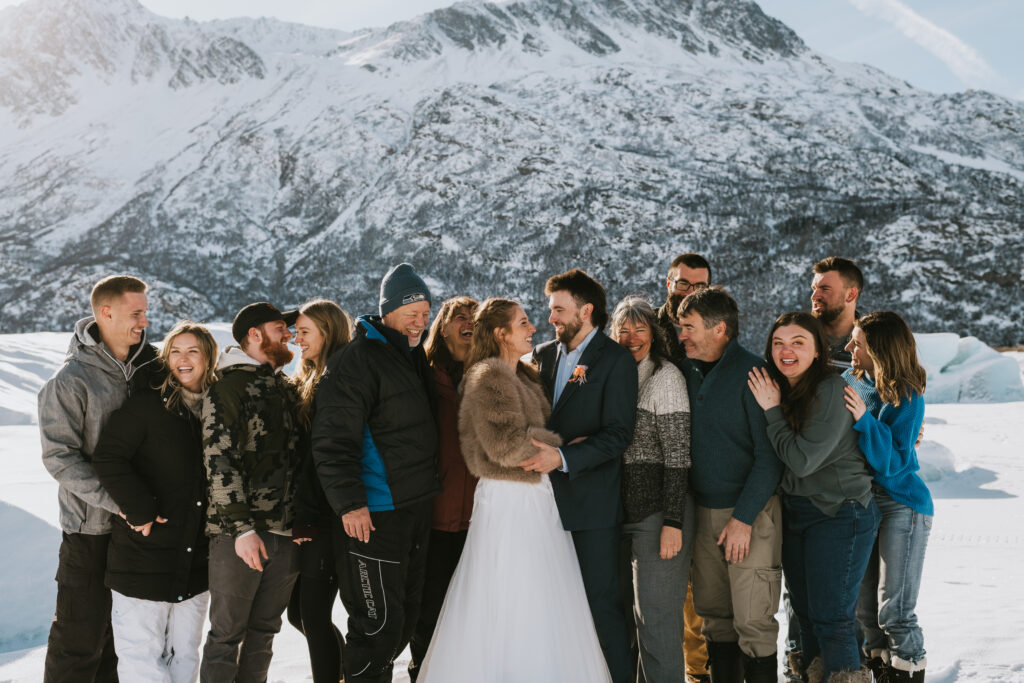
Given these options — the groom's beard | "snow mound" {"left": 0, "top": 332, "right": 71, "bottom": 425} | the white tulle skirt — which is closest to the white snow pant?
the white tulle skirt

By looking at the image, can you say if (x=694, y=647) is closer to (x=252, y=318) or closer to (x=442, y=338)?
(x=442, y=338)

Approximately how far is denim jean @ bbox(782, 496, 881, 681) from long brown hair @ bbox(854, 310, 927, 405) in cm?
47

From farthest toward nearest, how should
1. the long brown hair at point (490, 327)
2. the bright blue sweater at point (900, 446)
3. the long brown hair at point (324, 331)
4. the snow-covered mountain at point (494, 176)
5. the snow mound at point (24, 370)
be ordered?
the snow-covered mountain at point (494, 176) < the snow mound at point (24, 370) < the long brown hair at point (324, 331) < the long brown hair at point (490, 327) < the bright blue sweater at point (900, 446)

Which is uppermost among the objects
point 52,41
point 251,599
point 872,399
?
point 52,41

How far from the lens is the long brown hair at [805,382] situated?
243cm

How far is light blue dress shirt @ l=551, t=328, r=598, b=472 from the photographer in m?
2.69

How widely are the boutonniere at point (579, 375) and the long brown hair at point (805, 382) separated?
0.71 meters

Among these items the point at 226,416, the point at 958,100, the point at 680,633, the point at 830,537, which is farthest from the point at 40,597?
the point at 958,100

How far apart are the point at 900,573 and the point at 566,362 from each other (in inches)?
62.6

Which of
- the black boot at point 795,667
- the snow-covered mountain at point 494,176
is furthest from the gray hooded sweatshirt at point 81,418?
the snow-covered mountain at point 494,176

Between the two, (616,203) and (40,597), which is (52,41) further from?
(40,597)

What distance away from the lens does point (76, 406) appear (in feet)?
7.94

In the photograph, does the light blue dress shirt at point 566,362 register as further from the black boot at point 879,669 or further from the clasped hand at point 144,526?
the black boot at point 879,669

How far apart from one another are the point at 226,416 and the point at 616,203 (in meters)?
36.0
